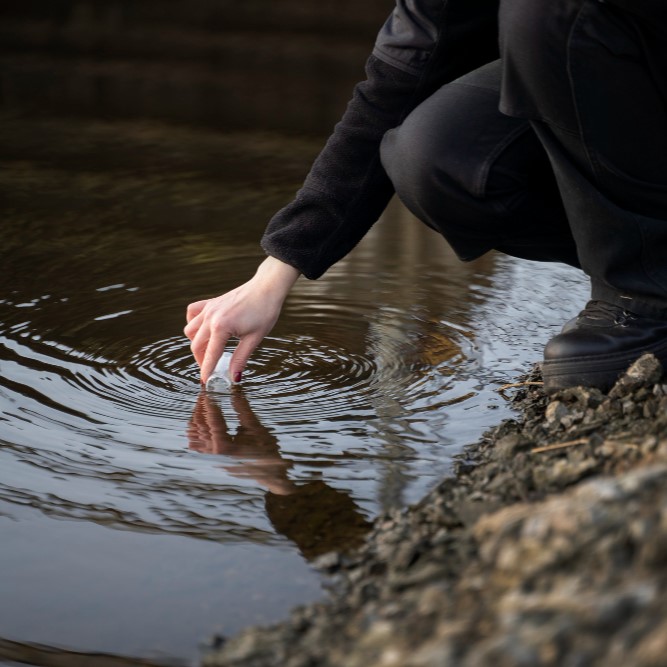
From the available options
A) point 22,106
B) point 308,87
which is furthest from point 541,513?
point 308,87

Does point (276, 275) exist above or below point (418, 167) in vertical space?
below

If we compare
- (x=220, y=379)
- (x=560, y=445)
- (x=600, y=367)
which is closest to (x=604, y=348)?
(x=600, y=367)

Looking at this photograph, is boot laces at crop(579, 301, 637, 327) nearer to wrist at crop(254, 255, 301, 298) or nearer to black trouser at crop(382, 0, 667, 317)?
black trouser at crop(382, 0, 667, 317)

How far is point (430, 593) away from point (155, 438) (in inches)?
32.2

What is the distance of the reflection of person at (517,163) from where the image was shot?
5.58 feet

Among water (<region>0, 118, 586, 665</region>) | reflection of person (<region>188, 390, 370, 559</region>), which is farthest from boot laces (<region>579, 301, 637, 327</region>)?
reflection of person (<region>188, 390, 370, 559</region>)

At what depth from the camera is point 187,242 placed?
3004 millimetres

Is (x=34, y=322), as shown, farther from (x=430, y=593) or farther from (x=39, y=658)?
(x=430, y=593)

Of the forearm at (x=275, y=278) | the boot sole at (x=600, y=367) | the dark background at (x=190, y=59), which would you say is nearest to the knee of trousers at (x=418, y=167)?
the forearm at (x=275, y=278)

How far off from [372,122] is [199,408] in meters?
0.60

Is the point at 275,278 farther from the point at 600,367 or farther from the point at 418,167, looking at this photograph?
the point at 600,367

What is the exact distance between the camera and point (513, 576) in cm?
109

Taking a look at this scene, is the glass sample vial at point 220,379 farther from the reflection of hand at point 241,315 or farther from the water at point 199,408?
the reflection of hand at point 241,315

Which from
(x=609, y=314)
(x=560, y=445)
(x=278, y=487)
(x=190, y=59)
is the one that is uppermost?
(x=190, y=59)
